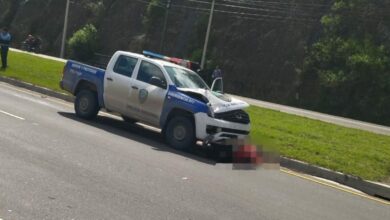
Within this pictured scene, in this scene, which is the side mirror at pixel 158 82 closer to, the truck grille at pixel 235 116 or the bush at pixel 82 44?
the truck grille at pixel 235 116

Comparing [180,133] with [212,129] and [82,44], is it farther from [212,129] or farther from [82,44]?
[82,44]

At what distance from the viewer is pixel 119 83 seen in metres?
12.8

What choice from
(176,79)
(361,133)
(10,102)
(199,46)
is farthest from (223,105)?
(199,46)

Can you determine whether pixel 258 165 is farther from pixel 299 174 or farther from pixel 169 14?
pixel 169 14

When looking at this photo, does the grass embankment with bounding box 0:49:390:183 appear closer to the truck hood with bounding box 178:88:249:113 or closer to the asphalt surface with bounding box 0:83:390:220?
the truck hood with bounding box 178:88:249:113

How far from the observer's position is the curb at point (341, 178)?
9.92 m

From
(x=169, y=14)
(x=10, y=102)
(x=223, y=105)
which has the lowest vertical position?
(x=10, y=102)

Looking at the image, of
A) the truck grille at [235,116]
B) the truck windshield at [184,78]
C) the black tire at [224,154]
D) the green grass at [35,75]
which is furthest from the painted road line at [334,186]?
the green grass at [35,75]

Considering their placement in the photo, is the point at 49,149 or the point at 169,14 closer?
the point at 49,149

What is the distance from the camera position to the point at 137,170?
335 inches

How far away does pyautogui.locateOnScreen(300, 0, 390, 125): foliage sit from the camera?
127 feet

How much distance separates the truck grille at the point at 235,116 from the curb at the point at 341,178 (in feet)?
3.68

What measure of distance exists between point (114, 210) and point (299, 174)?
531 cm

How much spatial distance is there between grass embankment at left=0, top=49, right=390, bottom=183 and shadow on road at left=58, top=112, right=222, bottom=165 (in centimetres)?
114
